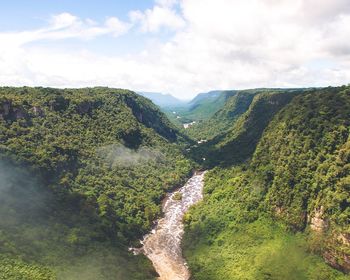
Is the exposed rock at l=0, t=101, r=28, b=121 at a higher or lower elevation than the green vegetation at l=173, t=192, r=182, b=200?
higher

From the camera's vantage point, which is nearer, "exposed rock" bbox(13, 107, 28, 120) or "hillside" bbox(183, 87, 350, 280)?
"hillside" bbox(183, 87, 350, 280)

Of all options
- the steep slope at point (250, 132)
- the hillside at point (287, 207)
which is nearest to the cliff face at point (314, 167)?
the hillside at point (287, 207)

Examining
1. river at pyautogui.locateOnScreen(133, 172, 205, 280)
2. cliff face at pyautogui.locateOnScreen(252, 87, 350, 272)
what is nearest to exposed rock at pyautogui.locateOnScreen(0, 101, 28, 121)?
river at pyautogui.locateOnScreen(133, 172, 205, 280)

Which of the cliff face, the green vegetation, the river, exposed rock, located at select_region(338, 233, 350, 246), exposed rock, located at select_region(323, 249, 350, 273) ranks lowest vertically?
the river

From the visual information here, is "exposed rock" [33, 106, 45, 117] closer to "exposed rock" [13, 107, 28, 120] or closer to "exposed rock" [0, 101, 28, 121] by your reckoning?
"exposed rock" [13, 107, 28, 120]

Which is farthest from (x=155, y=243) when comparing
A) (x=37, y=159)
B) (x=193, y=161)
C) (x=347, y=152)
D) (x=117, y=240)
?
(x=193, y=161)

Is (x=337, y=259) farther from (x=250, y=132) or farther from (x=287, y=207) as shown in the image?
(x=250, y=132)

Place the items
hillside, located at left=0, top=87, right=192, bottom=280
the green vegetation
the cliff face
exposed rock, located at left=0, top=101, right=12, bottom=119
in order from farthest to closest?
the green vegetation < exposed rock, located at left=0, top=101, right=12, bottom=119 < the cliff face < hillside, located at left=0, top=87, right=192, bottom=280

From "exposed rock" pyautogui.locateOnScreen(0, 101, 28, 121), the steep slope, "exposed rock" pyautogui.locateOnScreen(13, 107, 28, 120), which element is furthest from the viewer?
the steep slope
